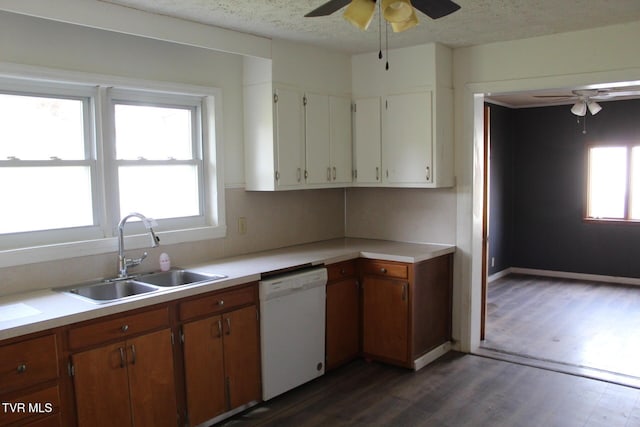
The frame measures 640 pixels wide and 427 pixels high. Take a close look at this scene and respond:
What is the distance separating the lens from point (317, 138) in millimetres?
4250

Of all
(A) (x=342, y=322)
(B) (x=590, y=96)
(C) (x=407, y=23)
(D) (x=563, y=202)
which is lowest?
(A) (x=342, y=322)

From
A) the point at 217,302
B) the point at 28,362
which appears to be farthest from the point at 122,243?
the point at 28,362

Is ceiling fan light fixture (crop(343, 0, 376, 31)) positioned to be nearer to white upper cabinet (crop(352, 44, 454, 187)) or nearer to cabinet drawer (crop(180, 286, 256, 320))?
cabinet drawer (crop(180, 286, 256, 320))

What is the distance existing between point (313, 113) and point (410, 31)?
952 mm

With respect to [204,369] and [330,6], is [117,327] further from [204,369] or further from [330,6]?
[330,6]

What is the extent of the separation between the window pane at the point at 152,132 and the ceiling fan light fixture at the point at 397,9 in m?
1.98

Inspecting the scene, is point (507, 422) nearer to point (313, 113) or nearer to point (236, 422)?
point (236, 422)

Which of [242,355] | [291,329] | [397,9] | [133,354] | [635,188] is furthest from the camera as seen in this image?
[635,188]

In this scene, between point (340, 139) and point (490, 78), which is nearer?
point (490, 78)

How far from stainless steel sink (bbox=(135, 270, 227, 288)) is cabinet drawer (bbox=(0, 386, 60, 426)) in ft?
3.18

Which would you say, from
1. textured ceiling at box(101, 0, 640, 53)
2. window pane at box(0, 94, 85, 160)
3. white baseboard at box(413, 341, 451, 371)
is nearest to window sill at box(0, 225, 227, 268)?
window pane at box(0, 94, 85, 160)

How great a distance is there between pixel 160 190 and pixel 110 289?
2.65 ft

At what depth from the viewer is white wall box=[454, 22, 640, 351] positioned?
3666 millimetres

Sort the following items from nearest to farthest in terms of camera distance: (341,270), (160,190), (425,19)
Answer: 1. (425,19)
2. (160,190)
3. (341,270)
